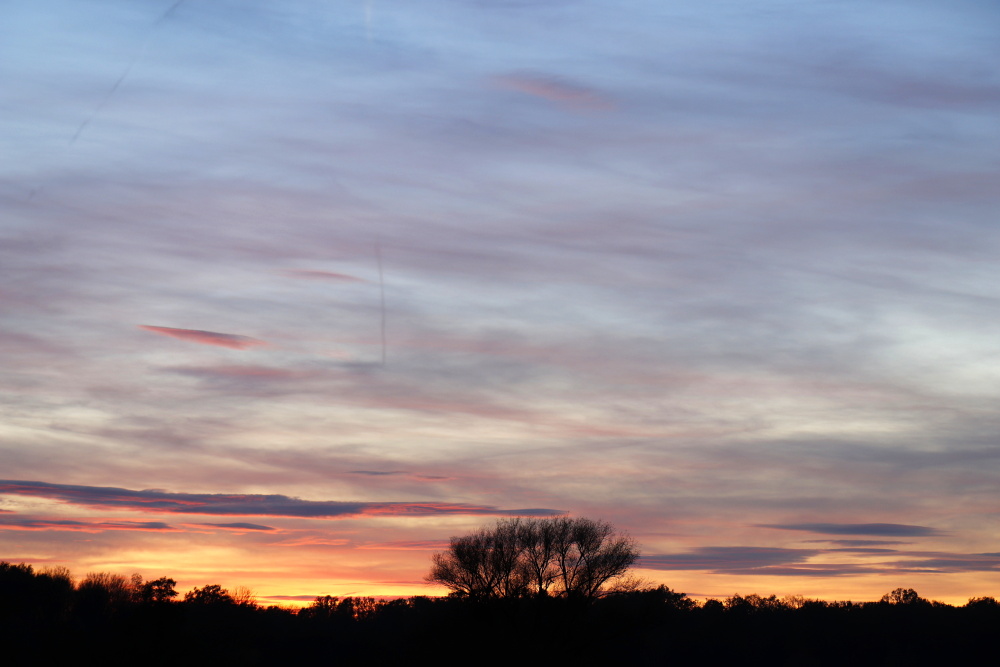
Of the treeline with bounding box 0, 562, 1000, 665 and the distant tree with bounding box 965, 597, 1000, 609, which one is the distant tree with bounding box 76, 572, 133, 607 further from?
the distant tree with bounding box 965, 597, 1000, 609

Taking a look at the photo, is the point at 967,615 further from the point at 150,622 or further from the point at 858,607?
the point at 150,622

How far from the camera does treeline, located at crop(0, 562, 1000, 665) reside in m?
55.7

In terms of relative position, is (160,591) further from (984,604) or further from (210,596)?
(984,604)

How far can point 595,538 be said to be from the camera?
65438 millimetres

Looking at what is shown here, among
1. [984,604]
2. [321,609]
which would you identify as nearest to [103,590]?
[321,609]

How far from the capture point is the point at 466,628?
63844mm

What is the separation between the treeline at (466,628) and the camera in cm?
5572

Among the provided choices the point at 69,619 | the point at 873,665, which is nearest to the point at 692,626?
the point at 873,665

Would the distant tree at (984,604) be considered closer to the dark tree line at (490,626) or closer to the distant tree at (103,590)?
the dark tree line at (490,626)

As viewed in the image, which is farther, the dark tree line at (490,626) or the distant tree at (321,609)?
the distant tree at (321,609)

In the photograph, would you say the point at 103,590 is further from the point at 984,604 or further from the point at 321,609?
the point at 984,604

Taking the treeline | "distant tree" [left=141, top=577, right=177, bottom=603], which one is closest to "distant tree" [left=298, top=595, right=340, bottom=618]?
the treeline

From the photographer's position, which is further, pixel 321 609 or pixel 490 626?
pixel 321 609

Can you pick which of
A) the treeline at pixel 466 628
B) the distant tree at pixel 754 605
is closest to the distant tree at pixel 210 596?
the treeline at pixel 466 628
